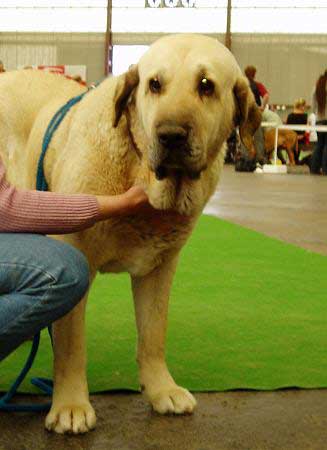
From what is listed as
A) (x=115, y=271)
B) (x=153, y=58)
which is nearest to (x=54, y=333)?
(x=115, y=271)

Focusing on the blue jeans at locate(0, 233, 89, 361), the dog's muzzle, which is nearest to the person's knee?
the blue jeans at locate(0, 233, 89, 361)

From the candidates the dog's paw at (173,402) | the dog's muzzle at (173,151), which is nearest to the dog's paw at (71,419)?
the dog's paw at (173,402)

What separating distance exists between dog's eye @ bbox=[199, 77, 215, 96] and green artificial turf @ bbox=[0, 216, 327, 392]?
3.18 ft

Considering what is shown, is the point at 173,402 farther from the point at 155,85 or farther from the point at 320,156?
the point at 320,156

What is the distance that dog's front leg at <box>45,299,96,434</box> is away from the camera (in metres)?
2.17

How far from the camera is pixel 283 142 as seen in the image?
17.2m

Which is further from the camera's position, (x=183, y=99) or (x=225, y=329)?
→ (x=225, y=329)

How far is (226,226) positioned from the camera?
6352 millimetres

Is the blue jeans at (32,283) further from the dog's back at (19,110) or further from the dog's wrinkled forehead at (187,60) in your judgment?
the dog's back at (19,110)

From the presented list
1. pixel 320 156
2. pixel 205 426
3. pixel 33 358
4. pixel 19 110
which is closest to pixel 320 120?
pixel 320 156

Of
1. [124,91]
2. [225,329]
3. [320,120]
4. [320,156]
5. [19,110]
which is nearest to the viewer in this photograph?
[124,91]

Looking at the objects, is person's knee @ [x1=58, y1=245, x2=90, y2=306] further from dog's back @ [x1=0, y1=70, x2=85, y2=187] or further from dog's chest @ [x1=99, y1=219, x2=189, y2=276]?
dog's back @ [x1=0, y1=70, x2=85, y2=187]

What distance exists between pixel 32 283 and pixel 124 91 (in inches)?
25.1
